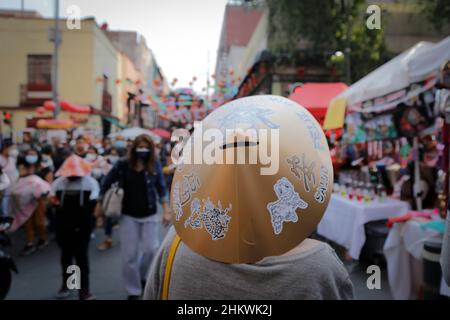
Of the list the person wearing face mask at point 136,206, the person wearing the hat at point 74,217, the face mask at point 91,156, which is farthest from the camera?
the face mask at point 91,156

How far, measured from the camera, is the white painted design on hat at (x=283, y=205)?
99 centimetres

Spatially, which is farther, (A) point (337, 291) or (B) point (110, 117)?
(B) point (110, 117)

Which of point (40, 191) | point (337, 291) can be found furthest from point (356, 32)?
point (337, 291)

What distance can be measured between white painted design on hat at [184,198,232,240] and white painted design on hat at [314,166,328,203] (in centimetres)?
26

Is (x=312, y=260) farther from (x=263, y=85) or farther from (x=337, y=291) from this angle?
(x=263, y=85)

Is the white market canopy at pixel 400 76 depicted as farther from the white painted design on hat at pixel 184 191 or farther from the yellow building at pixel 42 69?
the yellow building at pixel 42 69

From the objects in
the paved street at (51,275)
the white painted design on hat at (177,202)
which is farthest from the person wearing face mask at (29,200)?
the white painted design on hat at (177,202)

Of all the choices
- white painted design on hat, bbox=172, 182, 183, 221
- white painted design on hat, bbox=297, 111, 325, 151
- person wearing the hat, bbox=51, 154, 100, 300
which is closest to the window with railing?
person wearing the hat, bbox=51, 154, 100, 300

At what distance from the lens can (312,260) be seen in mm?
1101

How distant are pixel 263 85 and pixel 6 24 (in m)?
13.5

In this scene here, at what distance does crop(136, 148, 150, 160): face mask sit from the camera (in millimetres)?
4082

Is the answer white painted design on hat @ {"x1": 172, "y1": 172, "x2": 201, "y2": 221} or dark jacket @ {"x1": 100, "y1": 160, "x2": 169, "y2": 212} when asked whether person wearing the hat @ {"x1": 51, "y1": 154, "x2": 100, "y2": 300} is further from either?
white painted design on hat @ {"x1": 172, "y1": 172, "x2": 201, "y2": 221}

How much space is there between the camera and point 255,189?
98cm
